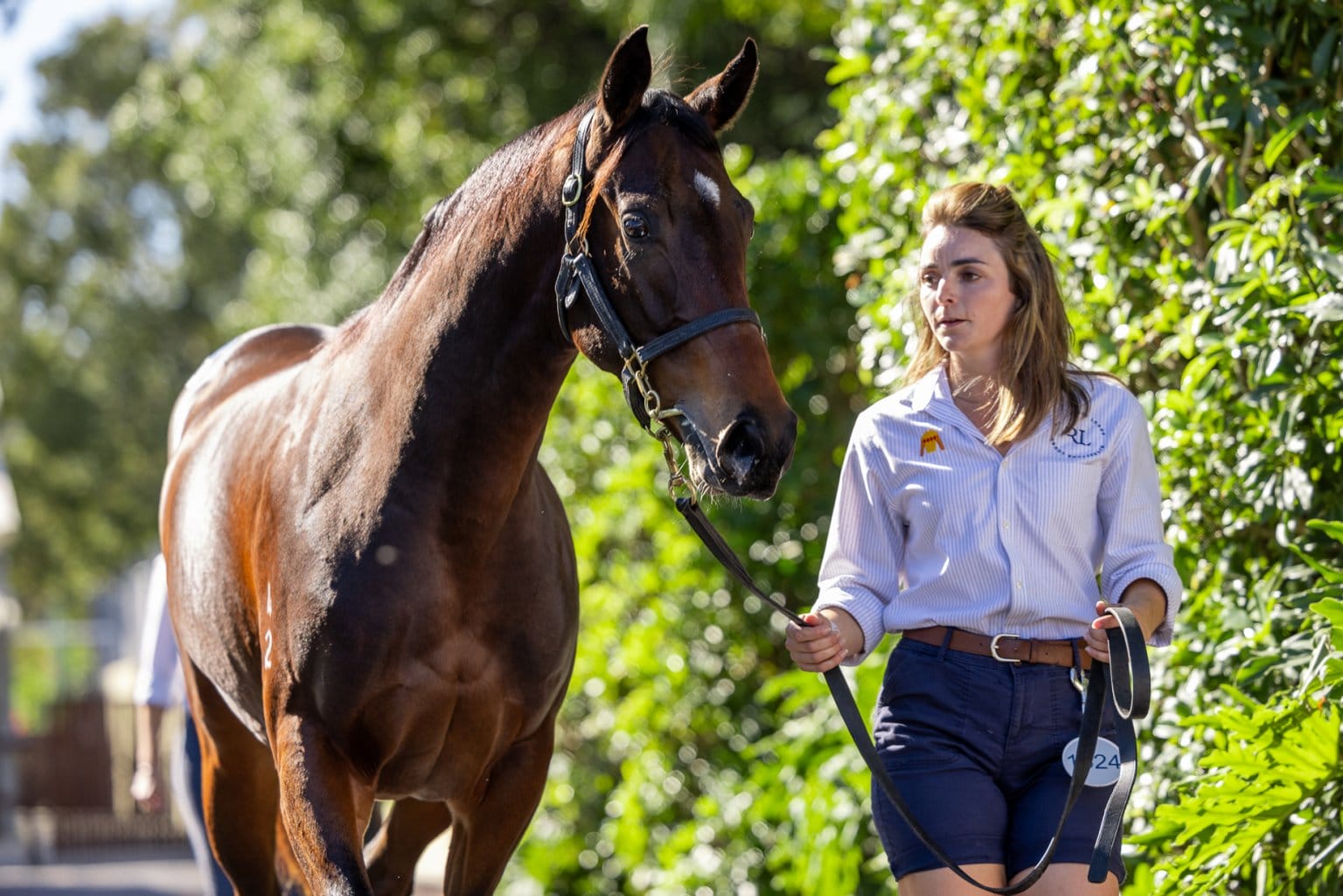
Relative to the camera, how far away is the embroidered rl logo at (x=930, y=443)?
280 centimetres

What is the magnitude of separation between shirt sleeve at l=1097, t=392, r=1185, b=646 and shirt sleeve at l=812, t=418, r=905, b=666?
408mm

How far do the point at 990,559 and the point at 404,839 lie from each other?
1749 millimetres

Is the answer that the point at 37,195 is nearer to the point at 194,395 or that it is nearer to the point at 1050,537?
the point at 194,395

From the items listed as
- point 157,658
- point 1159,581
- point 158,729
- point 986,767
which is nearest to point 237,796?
point 157,658

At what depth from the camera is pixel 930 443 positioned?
281cm

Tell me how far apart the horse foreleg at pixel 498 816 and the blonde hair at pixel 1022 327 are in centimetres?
123

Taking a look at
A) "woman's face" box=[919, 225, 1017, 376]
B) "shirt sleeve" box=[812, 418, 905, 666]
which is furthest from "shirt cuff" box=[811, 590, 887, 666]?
"woman's face" box=[919, 225, 1017, 376]

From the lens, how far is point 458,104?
13.3 metres

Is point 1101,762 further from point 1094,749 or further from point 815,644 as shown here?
point 815,644

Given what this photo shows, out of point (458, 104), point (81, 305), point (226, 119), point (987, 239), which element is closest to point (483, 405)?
point (987, 239)

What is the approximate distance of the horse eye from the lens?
2627 mm

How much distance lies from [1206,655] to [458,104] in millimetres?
11103

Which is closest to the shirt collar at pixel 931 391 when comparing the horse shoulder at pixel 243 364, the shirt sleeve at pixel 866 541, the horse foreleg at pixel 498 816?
the shirt sleeve at pixel 866 541

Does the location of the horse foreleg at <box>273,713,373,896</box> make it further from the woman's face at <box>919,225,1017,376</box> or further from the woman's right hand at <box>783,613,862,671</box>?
the woman's face at <box>919,225,1017,376</box>
